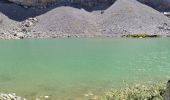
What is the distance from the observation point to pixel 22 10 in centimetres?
9062

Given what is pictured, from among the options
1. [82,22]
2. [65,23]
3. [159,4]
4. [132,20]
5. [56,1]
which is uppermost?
[56,1]

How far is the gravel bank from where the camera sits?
77125 millimetres

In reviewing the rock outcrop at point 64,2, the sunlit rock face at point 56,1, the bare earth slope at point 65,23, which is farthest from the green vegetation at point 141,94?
the sunlit rock face at point 56,1

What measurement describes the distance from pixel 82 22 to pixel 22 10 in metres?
18.0

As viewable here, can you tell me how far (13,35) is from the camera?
75.3 metres

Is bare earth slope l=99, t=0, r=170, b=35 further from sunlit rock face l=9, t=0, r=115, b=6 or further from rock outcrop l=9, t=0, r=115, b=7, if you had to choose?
sunlit rock face l=9, t=0, r=115, b=6

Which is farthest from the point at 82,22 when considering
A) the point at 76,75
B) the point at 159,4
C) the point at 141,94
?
the point at 141,94

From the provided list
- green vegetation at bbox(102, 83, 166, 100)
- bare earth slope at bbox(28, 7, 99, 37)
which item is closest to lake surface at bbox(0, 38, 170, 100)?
green vegetation at bbox(102, 83, 166, 100)

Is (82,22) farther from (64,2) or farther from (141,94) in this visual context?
(141,94)

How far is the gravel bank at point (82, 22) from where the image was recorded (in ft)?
253

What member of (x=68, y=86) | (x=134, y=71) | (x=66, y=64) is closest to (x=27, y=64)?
(x=66, y=64)

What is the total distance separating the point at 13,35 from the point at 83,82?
177ft

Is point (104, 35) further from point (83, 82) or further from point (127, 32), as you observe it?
point (83, 82)

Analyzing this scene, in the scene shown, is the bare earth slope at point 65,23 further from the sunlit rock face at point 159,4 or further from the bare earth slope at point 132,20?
the sunlit rock face at point 159,4
